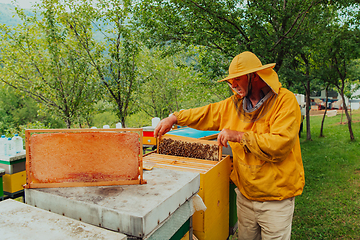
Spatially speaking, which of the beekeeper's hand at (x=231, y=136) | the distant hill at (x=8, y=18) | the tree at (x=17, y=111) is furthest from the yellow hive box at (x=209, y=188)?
the tree at (x=17, y=111)

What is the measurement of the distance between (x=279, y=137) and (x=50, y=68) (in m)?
7.44

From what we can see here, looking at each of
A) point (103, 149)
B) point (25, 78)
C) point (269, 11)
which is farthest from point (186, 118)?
point (25, 78)

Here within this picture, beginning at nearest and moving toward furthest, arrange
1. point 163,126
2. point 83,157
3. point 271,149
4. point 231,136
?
1. point 83,157
2. point 271,149
3. point 231,136
4. point 163,126

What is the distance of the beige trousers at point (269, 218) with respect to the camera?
1.84 m

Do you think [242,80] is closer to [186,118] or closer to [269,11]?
[186,118]

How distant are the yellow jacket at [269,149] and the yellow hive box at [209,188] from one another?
0.18m

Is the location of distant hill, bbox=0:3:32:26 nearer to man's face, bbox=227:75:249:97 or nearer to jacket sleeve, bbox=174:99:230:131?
jacket sleeve, bbox=174:99:230:131

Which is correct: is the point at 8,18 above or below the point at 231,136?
above

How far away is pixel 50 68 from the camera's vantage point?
717cm

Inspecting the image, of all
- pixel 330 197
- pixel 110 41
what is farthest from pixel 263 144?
pixel 110 41

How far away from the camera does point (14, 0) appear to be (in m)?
7.35

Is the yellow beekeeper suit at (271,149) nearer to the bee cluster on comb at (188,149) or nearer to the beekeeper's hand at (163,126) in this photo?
the beekeeper's hand at (163,126)

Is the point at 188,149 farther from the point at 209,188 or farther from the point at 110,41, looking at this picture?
the point at 110,41

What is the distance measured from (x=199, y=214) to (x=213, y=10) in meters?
4.18
